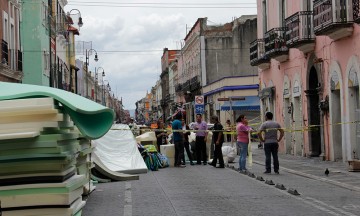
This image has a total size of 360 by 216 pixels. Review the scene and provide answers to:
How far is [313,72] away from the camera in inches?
958

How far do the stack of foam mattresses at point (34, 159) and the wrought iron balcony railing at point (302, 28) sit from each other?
1711 cm

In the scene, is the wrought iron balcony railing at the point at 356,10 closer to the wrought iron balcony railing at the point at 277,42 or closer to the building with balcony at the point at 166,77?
the wrought iron balcony railing at the point at 277,42

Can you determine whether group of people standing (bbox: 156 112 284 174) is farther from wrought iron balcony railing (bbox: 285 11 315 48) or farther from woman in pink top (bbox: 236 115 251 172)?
wrought iron balcony railing (bbox: 285 11 315 48)

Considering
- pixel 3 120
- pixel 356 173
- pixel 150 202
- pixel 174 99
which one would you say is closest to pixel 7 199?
pixel 3 120

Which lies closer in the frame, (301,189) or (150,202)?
(150,202)

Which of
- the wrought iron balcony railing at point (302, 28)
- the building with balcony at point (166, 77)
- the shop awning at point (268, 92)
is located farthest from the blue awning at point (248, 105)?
the building with balcony at point (166, 77)

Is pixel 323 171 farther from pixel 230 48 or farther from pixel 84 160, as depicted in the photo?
pixel 230 48

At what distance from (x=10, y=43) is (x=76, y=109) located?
2642 cm

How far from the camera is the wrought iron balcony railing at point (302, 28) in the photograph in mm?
22891

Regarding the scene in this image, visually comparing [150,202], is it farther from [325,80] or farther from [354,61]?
[325,80]

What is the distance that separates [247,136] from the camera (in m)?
18.5

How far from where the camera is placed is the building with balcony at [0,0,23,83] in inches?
1140

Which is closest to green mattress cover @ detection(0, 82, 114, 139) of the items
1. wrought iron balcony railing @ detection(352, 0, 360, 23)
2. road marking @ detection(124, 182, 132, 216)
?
road marking @ detection(124, 182, 132, 216)

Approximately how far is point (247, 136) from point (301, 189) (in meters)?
4.86
